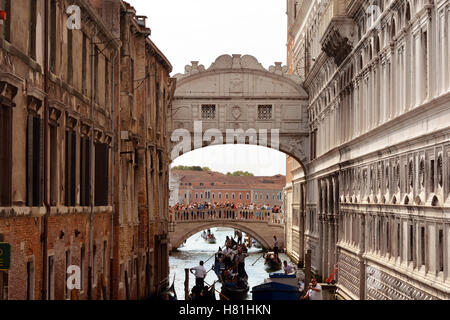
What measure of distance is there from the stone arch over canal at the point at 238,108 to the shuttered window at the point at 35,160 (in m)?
20.0

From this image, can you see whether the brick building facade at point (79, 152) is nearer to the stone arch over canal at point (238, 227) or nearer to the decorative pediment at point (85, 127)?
the decorative pediment at point (85, 127)

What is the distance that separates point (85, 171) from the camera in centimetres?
1404

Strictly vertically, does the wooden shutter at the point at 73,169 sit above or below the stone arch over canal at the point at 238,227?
above

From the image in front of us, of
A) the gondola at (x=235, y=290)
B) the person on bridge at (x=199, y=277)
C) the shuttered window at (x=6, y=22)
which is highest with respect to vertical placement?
the shuttered window at (x=6, y=22)

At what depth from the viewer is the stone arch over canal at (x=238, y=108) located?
101 feet

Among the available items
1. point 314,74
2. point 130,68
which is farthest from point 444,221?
point 314,74

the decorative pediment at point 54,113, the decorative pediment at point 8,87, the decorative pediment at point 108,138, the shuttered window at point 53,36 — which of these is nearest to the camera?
the decorative pediment at point 8,87

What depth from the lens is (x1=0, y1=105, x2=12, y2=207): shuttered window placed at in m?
9.35

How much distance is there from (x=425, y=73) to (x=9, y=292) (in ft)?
22.9

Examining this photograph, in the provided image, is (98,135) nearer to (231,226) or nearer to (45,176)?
(45,176)

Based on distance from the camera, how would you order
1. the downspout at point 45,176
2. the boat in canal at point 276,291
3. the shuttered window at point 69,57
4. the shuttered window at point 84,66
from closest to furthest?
1. the downspout at point 45,176
2. the shuttered window at point 69,57
3. the shuttered window at point 84,66
4. the boat in canal at point 276,291

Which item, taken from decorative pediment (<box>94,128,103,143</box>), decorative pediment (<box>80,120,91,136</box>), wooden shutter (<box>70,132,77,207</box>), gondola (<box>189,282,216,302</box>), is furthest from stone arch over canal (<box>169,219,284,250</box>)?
wooden shutter (<box>70,132,77,207</box>)

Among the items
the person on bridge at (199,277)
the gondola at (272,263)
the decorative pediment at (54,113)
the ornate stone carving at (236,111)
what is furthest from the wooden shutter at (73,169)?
the gondola at (272,263)

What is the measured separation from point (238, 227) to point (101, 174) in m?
29.1
